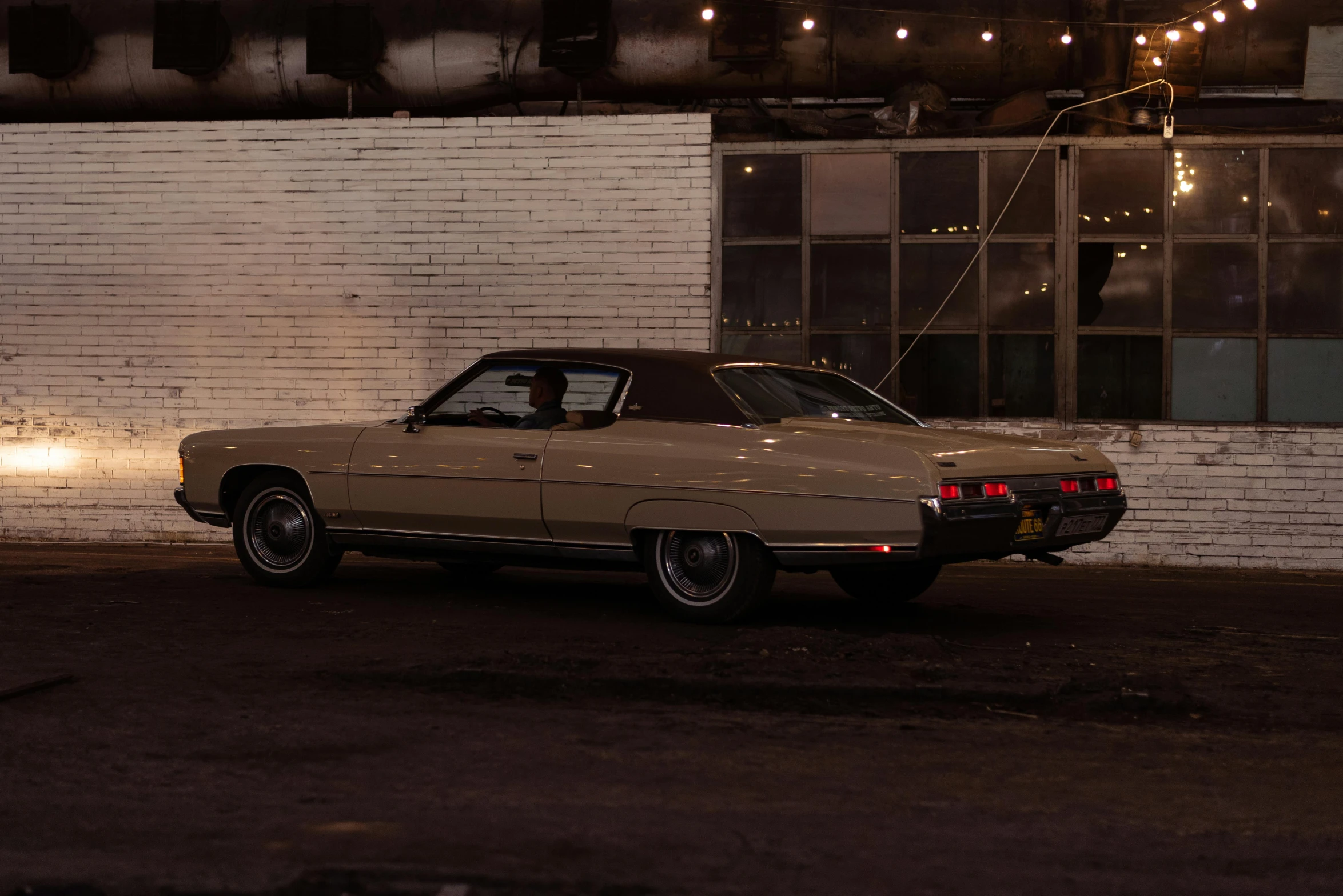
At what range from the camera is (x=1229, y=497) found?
1134 centimetres

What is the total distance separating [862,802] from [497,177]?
9232mm

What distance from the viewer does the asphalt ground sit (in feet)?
10.9

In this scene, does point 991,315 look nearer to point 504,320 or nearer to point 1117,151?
point 1117,151

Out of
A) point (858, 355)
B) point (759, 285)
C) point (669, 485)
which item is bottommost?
point (669, 485)

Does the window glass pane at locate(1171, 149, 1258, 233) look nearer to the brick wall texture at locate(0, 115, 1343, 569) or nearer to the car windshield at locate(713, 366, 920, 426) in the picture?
the brick wall texture at locate(0, 115, 1343, 569)

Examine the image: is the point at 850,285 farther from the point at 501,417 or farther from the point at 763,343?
the point at 501,417

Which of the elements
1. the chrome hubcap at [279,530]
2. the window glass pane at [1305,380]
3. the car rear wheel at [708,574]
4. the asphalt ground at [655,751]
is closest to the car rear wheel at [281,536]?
the chrome hubcap at [279,530]

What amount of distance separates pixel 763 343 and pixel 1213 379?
3.74 m

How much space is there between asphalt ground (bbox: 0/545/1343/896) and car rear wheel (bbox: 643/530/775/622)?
0.14 m

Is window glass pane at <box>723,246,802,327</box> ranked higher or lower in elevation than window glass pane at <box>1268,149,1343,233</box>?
lower

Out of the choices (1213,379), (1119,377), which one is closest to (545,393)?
(1119,377)

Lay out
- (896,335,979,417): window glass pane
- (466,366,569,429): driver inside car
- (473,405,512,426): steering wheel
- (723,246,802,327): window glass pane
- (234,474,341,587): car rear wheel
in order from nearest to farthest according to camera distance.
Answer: (466,366,569,429): driver inside car, (473,405,512,426): steering wheel, (234,474,341,587): car rear wheel, (896,335,979,417): window glass pane, (723,246,802,327): window glass pane

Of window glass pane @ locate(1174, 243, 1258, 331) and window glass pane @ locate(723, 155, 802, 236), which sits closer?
window glass pane @ locate(1174, 243, 1258, 331)

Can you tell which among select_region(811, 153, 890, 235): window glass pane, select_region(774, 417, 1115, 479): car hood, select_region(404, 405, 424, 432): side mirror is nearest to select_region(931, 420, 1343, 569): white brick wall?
select_region(811, 153, 890, 235): window glass pane
